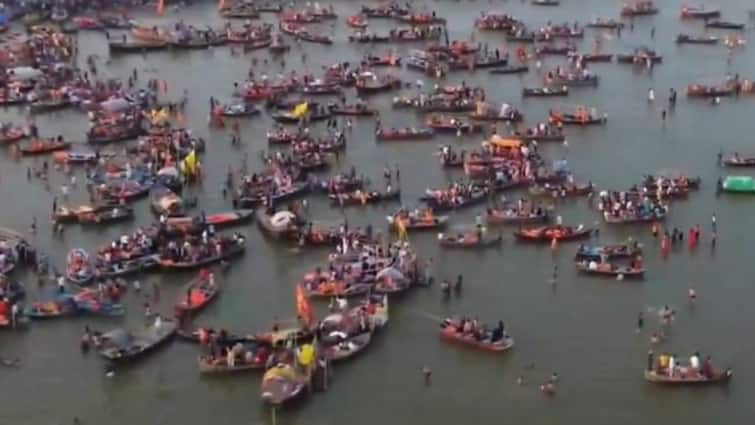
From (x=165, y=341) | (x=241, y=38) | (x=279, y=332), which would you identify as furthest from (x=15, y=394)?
(x=241, y=38)

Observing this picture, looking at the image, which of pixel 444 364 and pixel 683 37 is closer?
pixel 444 364

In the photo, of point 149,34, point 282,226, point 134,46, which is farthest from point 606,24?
point 282,226

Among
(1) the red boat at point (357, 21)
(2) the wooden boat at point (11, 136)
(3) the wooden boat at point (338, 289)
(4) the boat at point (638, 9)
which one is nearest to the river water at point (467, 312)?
(3) the wooden boat at point (338, 289)

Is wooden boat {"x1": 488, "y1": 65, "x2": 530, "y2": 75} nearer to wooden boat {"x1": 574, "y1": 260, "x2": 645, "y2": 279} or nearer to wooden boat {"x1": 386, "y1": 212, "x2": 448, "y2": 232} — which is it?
wooden boat {"x1": 386, "y1": 212, "x2": 448, "y2": 232}

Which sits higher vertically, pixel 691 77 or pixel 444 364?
pixel 691 77

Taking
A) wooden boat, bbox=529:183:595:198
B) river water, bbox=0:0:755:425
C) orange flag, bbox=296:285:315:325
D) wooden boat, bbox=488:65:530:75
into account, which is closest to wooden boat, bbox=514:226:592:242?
river water, bbox=0:0:755:425

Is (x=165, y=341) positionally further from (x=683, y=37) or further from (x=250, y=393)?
(x=683, y=37)

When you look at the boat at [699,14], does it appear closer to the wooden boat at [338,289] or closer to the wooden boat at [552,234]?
the wooden boat at [552,234]
